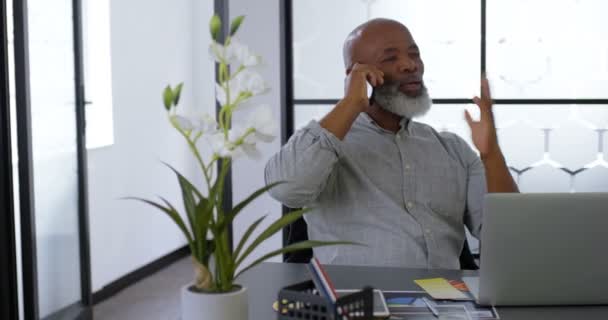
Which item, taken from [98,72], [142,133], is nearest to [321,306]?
[98,72]

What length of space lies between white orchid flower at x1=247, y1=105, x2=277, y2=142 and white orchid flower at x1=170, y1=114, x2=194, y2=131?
9cm

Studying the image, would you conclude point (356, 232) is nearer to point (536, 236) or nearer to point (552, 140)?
point (536, 236)

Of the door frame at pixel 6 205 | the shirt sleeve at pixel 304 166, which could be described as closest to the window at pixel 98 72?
the door frame at pixel 6 205

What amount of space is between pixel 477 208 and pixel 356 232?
0.36 metres

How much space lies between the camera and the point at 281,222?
1197 mm

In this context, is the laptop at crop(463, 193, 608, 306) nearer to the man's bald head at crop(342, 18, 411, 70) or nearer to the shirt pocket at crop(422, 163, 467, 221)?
the shirt pocket at crop(422, 163, 467, 221)

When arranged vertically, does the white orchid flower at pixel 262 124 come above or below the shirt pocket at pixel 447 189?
above

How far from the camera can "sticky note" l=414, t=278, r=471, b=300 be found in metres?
1.54

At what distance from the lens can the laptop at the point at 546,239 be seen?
54.4 inches

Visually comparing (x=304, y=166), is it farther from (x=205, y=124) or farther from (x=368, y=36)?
(x=205, y=124)

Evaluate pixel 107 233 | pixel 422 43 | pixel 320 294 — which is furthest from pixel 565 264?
pixel 107 233

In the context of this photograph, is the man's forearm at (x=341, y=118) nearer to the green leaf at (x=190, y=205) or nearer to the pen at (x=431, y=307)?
the pen at (x=431, y=307)

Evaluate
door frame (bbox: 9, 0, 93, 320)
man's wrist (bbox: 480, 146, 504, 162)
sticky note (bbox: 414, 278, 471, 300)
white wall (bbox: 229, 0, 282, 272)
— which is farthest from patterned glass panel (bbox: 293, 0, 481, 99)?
sticky note (bbox: 414, 278, 471, 300)

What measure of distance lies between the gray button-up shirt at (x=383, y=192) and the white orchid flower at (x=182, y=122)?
0.90m
